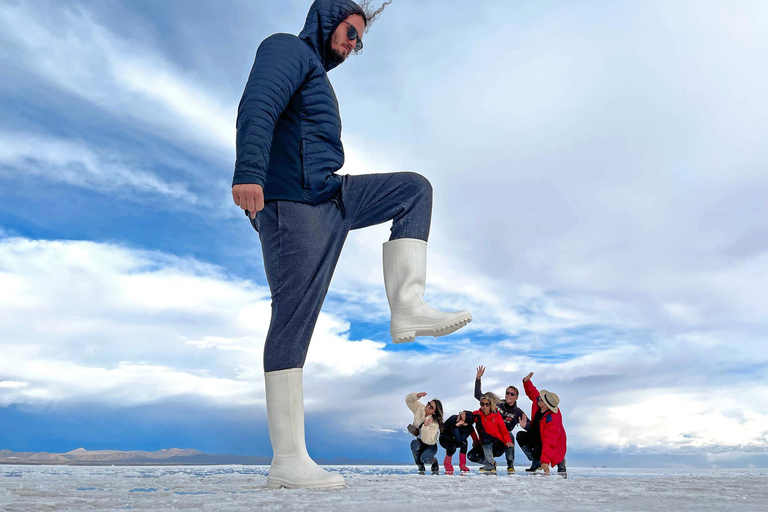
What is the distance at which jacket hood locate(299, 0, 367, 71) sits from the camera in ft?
11.0

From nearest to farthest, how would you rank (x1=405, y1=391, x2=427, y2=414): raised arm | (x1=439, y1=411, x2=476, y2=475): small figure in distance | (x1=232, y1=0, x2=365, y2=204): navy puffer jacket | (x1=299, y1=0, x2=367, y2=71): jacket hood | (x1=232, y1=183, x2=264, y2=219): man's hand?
(x1=232, y1=183, x2=264, y2=219): man's hand
(x1=232, y1=0, x2=365, y2=204): navy puffer jacket
(x1=299, y1=0, x2=367, y2=71): jacket hood
(x1=439, y1=411, x2=476, y2=475): small figure in distance
(x1=405, y1=391, x2=427, y2=414): raised arm

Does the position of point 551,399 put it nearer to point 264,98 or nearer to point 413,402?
point 413,402

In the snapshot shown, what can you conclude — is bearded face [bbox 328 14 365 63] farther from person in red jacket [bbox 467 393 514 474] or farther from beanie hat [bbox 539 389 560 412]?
person in red jacket [bbox 467 393 514 474]

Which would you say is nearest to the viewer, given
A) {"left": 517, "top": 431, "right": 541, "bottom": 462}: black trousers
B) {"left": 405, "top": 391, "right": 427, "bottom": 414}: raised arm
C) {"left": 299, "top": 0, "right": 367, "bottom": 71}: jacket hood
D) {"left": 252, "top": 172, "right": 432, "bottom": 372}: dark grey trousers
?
{"left": 252, "top": 172, "right": 432, "bottom": 372}: dark grey trousers

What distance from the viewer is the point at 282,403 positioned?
3000 mm

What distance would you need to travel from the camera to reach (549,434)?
6504mm

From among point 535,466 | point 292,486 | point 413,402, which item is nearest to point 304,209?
point 292,486

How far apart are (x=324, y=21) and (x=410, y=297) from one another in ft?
5.79

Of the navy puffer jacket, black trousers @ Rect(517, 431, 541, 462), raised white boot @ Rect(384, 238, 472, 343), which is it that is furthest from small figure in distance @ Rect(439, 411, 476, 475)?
the navy puffer jacket

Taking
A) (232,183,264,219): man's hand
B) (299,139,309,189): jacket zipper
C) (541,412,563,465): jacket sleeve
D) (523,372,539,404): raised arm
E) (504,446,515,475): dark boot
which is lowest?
(504,446,515,475): dark boot

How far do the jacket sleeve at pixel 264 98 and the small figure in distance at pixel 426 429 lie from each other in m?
5.51

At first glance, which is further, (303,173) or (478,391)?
(478,391)

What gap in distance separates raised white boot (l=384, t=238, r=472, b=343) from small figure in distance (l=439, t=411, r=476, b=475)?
521cm

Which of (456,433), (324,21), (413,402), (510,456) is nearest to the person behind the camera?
(324,21)
